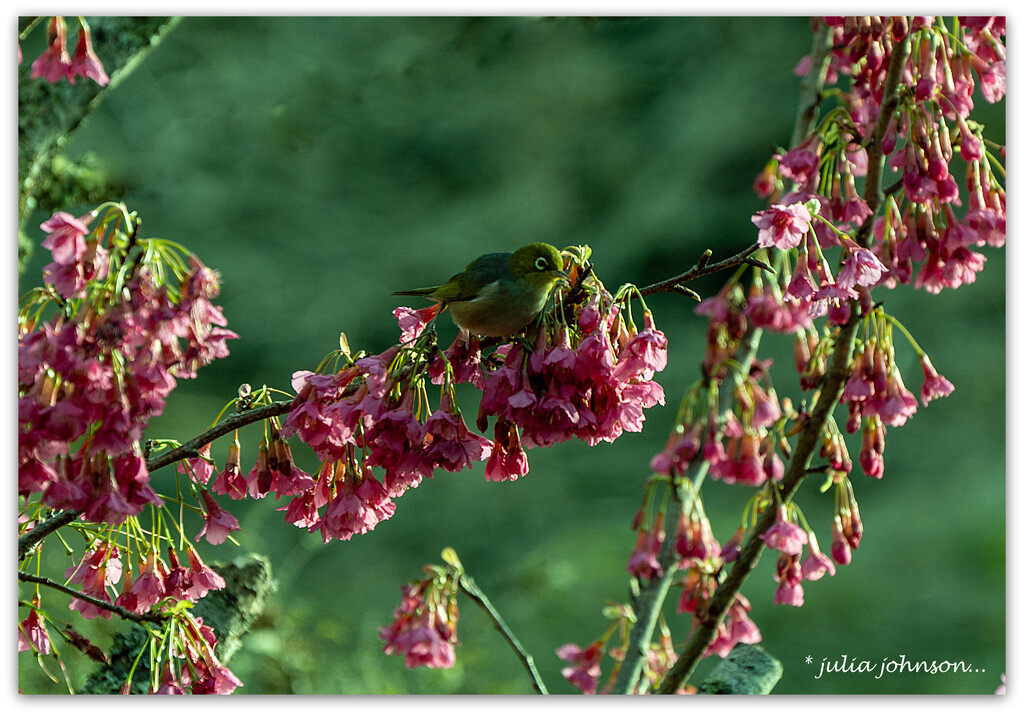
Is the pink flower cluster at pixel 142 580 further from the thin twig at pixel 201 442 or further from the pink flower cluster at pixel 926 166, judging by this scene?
the pink flower cluster at pixel 926 166

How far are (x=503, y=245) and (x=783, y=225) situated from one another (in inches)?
63.9

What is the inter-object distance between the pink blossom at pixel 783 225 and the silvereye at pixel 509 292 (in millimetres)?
194

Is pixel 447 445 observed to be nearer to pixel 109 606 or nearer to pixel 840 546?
pixel 109 606

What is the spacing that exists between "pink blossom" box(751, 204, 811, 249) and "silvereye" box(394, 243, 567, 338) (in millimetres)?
194

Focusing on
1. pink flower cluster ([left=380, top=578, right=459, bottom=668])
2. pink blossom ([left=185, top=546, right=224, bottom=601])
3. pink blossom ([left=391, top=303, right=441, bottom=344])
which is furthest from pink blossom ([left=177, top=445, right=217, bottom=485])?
pink flower cluster ([left=380, top=578, right=459, bottom=668])

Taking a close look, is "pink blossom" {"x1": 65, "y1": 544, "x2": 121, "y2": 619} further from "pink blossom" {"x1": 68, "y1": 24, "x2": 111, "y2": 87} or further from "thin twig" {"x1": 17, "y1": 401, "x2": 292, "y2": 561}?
"pink blossom" {"x1": 68, "y1": 24, "x2": 111, "y2": 87}

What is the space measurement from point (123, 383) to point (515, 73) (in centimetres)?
163

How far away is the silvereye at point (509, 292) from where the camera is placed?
82 cm

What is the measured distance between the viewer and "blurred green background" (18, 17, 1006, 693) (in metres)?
1.88

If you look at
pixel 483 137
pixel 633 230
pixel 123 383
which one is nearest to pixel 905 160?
pixel 123 383

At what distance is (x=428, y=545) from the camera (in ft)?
8.54

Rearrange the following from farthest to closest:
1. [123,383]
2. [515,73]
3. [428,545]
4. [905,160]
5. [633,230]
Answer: [428,545]
[633,230]
[515,73]
[905,160]
[123,383]

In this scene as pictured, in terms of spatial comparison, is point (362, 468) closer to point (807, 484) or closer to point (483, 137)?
point (483, 137)
